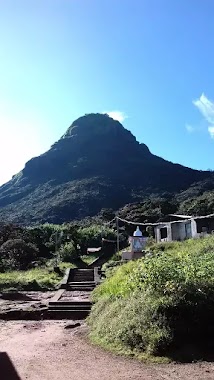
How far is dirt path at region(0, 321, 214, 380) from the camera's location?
651 cm

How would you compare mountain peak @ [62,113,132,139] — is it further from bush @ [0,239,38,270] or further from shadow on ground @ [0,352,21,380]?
shadow on ground @ [0,352,21,380]

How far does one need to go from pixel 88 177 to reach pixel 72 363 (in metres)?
79.7

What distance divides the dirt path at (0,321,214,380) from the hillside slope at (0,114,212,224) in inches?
2420

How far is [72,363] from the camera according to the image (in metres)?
7.54

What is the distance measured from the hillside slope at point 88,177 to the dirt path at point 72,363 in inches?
2420

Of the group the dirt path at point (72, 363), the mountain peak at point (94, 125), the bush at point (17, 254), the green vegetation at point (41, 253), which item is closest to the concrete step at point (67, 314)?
the dirt path at point (72, 363)

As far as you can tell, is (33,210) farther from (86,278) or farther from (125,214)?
(86,278)

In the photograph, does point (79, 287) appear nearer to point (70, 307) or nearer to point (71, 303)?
point (71, 303)

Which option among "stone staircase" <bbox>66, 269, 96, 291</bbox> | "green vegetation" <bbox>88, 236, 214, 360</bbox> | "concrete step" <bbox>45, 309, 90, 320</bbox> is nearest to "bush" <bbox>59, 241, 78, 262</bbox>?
"stone staircase" <bbox>66, 269, 96, 291</bbox>

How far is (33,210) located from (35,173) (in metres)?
17.2

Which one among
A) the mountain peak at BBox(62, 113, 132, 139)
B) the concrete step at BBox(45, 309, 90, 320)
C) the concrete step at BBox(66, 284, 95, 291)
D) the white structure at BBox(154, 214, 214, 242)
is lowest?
the concrete step at BBox(45, 309, 90, 320)

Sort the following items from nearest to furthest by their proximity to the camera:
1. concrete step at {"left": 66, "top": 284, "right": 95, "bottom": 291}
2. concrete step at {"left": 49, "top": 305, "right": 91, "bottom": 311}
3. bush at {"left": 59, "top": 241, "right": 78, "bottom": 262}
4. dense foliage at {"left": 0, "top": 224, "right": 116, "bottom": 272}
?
concrete step at {"left": 49, "top": 305, "right": 91, "bottom": 311}, concrete step at {"left": 66, "top": 284, "right": 95, "bottom": 291}, dense foliage at {"left": 0, "top": 224, "right": 116, "bottom": 272}, bush at {"left": 59, "top": 241, "right": 78, "bottom": 262}

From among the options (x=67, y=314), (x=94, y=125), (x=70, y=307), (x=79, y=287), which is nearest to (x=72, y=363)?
(x=67, y=314)

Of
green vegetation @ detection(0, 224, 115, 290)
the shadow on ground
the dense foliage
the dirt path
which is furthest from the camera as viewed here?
the dense foliage
